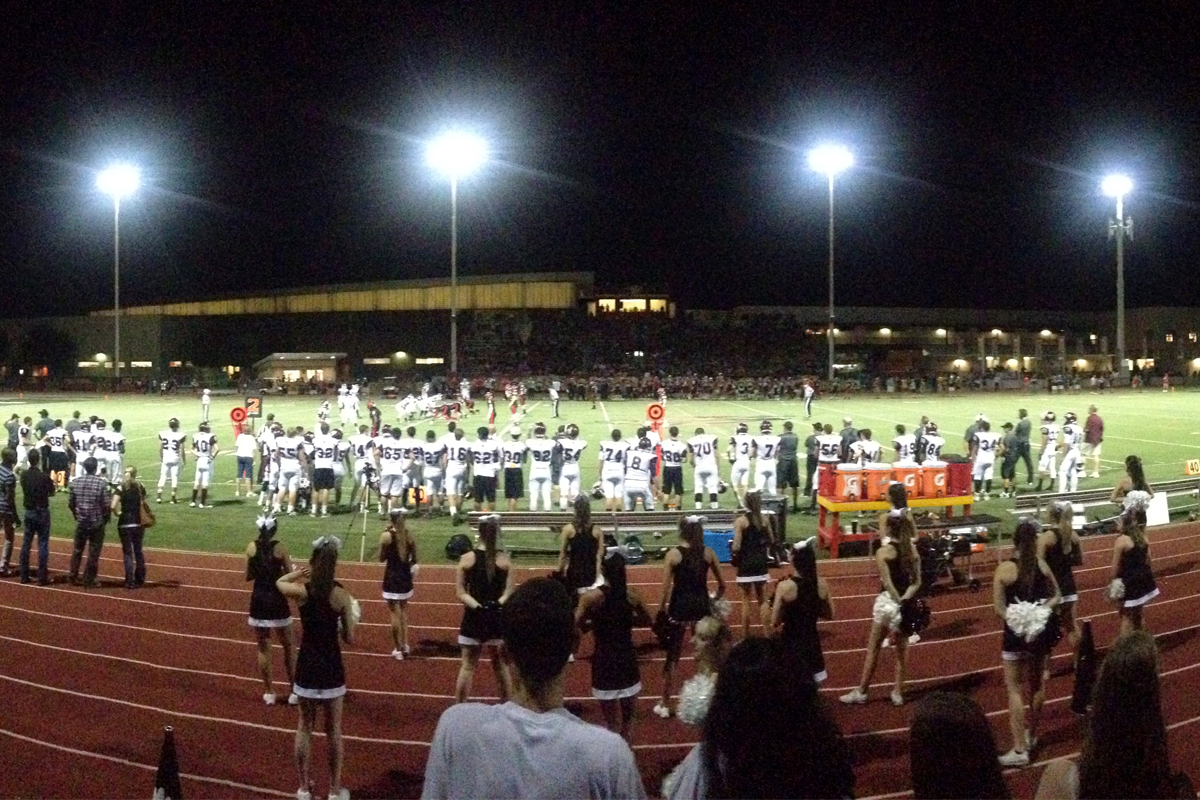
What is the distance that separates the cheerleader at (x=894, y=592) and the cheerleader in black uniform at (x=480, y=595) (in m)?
2.91

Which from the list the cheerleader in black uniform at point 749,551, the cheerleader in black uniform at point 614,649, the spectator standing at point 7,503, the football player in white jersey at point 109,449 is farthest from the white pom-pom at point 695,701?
the football player in white jersey at point 109,449

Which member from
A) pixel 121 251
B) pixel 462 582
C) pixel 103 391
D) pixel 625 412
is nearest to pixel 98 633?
pixel 462 582

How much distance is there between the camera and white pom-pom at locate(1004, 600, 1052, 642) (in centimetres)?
645

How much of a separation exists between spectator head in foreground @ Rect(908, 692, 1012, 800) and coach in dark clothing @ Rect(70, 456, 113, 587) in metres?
11.8

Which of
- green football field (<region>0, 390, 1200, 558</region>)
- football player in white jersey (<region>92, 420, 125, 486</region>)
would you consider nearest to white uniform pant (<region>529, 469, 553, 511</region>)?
green football field (<region>0, 390, 1200, 558</region>)

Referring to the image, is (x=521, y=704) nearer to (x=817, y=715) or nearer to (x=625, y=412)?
(x=817, y=715)

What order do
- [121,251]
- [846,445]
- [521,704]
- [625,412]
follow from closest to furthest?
[521,704]
[846,445]
[625,412]
[121,251]

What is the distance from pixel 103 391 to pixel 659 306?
4361 cm

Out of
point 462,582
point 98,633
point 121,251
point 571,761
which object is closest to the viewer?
point 571,761

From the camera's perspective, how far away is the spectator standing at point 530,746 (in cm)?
244

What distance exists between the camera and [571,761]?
2453mm

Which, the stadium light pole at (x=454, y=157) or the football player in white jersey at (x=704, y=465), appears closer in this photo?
the football player in white jersey at (x=704, y=465)

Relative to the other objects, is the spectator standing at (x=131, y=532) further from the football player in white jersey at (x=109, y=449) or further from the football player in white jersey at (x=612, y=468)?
the football player in white jersey at (x=109, y=449)

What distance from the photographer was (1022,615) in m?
6.48
